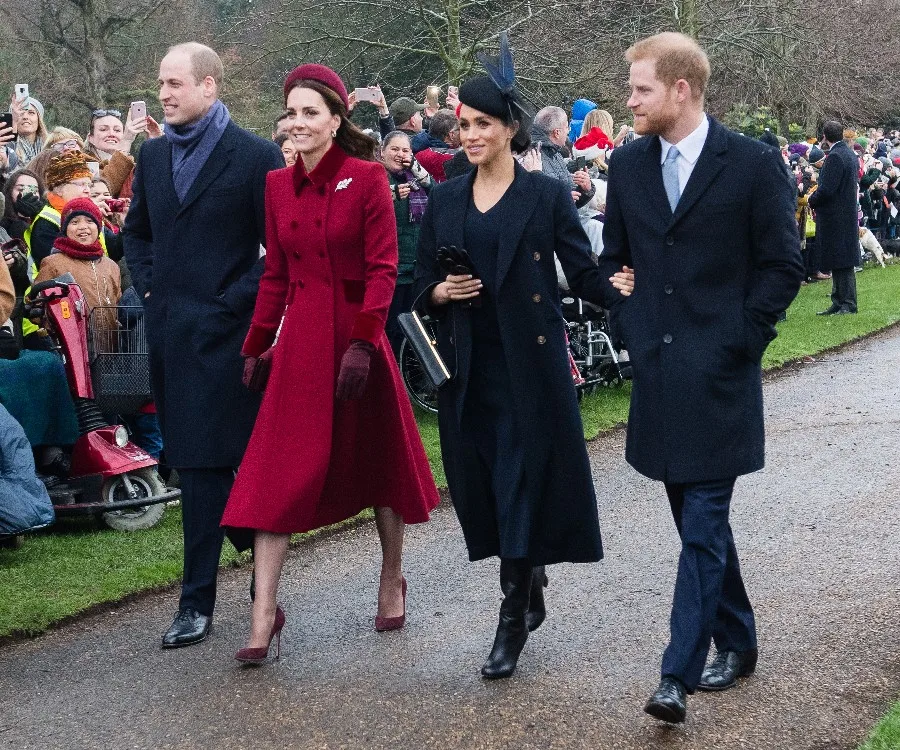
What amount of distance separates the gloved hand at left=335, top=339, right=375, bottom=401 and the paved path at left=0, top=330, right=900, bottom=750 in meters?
0.97

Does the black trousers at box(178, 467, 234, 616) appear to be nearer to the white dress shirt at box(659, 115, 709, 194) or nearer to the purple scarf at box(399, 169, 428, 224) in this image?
the white dress shirt at box(659, 115, 709, 194)

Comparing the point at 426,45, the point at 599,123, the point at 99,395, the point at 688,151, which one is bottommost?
the point at 99,395

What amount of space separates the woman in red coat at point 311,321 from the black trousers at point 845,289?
40.7 ft

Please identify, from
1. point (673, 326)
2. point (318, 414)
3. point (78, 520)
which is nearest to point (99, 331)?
point (78, 520)

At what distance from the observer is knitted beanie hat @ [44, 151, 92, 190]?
8945mm

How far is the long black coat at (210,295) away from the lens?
578 cm

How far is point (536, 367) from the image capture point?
208 inches

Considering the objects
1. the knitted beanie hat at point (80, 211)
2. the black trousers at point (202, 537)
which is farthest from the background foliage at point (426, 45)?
the black trousers at point (202, 537)

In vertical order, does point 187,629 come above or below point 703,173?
below

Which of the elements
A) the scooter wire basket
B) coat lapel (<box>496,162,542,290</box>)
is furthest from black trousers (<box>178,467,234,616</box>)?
the scooter wire basket

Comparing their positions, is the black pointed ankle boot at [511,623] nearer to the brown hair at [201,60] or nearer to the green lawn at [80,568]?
the green lawn at [80,568]

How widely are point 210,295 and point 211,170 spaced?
0.48 m

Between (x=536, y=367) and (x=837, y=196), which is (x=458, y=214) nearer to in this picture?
(x=536, y=367)

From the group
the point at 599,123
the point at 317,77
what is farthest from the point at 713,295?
the point at 599,123
